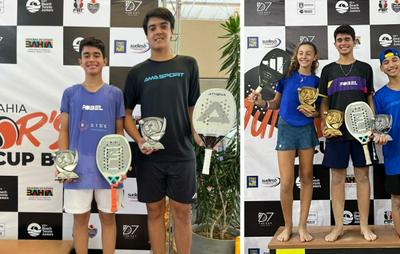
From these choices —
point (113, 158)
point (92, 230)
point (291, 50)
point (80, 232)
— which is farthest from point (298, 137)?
point (92, 230)

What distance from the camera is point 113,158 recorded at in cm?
261

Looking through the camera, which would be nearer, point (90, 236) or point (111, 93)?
point (111, 93)

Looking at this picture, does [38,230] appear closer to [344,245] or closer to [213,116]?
Answer: [213,116]

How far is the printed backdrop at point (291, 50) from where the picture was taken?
3.23m

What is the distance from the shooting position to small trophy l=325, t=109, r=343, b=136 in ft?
9.01

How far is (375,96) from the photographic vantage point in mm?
2965

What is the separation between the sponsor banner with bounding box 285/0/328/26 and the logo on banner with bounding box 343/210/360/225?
4.72 feet

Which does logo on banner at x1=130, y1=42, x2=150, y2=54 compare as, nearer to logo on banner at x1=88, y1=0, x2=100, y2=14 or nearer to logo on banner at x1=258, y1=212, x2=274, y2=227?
logo on banner at x1=88, y1=0, x2=100, y2=14

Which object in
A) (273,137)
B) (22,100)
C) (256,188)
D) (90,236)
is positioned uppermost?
(22,100)

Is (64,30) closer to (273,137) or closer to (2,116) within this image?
(2,116)

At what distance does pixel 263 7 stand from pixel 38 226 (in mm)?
2378

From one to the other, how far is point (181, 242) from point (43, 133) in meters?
1.34

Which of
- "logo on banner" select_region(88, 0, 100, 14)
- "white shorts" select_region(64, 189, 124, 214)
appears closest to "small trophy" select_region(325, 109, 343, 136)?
"white shorts" select_region(64, 189, 124, 214)

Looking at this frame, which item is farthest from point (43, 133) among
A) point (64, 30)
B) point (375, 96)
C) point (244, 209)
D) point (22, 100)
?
point (375, 96)
